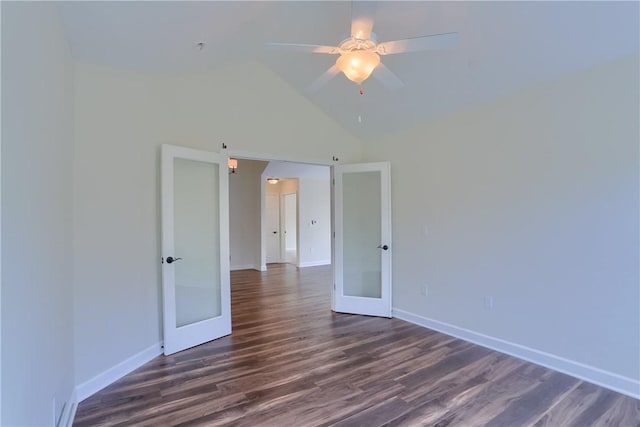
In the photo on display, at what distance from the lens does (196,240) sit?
3.55m

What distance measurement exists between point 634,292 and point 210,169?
12.9ft

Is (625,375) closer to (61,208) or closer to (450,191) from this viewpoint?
(450,191)

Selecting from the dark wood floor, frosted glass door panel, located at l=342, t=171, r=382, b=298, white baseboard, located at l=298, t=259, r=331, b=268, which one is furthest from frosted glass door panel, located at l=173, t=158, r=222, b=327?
white baseboard, located at l=298, t=259, r=331, b=268

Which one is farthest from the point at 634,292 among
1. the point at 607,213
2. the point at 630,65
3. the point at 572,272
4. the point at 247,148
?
the point at 247,148

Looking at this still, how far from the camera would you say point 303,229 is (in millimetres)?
8734

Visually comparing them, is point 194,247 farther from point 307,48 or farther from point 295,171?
point 295,171

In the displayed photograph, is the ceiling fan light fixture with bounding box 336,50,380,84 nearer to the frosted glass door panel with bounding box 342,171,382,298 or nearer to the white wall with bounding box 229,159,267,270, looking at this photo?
the frosted glass door panel with bounding box 342,171,382,298

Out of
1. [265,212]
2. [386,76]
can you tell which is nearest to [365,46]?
[386,76]

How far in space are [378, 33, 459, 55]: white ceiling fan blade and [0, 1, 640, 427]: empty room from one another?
2cm

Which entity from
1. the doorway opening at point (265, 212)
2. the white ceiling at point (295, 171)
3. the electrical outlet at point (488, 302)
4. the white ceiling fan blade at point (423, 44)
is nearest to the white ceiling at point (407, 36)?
the white ceiling fan blade at point (423, 44)

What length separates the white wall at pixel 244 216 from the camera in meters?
8.41

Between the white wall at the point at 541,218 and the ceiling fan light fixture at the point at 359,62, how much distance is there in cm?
176

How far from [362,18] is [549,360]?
3.20 m

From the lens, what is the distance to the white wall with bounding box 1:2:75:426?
1.23m
